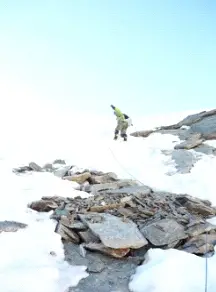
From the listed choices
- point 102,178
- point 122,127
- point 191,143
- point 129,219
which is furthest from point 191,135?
point 129,219

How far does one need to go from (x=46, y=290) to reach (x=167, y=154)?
12.3 metres

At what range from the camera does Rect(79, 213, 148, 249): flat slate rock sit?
7.36m

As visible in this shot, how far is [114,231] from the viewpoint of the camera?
775cm

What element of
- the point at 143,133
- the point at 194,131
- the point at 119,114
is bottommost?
the point at 143,133

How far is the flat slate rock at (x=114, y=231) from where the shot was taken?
736 cm

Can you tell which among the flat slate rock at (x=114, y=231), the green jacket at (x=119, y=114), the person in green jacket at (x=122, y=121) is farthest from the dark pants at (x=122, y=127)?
the flat slate rock at (x=114, y=231)

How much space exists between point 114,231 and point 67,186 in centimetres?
459

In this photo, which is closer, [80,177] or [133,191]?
[133,191]

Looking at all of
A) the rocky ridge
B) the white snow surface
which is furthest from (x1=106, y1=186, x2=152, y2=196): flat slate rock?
the white snow surface

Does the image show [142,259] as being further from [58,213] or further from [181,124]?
[181,124]

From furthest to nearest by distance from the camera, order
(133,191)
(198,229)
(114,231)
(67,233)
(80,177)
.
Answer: (80,177)
(133,191)
(198,229)
(67,233)
(114,231)

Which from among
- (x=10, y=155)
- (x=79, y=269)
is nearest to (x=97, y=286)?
(x=79, y=269)

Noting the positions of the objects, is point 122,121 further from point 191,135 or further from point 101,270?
point 101,270

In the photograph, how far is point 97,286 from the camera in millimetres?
6152
